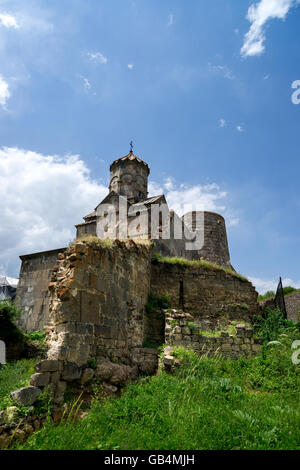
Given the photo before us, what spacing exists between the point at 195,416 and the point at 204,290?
7.39m

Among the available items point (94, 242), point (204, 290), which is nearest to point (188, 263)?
point (204, 290)

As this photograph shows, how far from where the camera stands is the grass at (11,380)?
4.51m

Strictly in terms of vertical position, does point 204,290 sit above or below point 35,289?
below

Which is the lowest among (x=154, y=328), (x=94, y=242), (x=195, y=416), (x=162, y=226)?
(x=195, y=416)

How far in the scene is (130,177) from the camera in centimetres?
2203

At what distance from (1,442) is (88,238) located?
12.5 feet

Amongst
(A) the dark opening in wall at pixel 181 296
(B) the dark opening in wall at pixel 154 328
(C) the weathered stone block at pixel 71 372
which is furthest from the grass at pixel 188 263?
(C) the weathered stone block at pixel 71 372

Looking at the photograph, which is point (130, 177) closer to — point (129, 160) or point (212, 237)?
point (129, 160)

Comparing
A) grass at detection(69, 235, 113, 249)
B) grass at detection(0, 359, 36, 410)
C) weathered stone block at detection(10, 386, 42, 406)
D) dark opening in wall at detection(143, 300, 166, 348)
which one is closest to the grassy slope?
weathered stone block at detection(10, 386, 42, 406)

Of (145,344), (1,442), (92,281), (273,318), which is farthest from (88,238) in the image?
(273,318)

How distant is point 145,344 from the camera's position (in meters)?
7.84

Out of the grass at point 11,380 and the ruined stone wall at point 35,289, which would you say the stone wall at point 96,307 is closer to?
the grass at point 11,380
